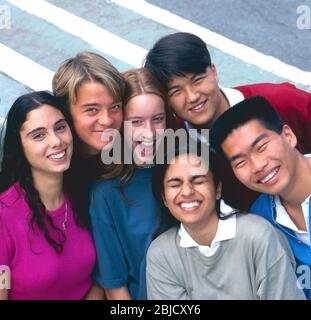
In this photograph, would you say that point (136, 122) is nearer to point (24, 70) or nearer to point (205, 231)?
point (205, 231)

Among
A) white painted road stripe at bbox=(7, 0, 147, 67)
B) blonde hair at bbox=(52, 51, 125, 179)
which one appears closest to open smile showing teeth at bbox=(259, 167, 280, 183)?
blonde hair at bbox=(52, 51, 125, 179)

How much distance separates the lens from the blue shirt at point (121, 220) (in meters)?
3.19

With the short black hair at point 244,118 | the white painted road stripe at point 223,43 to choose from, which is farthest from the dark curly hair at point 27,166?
the white painted road stripe at point 223,43

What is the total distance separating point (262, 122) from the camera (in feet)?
9.93

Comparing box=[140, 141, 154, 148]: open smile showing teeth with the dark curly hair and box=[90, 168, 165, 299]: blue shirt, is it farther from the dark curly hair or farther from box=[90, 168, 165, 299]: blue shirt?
the dark curly hair

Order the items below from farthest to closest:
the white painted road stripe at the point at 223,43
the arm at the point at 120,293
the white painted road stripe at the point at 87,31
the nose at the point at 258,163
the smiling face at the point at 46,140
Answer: the white painted road stripe at the point at 87,31 → the white painted road stripe at the point at 223,43 → the arm at the point at 120,293 → the smiling face at the point at 46,140 → the nose at the point at 258,163

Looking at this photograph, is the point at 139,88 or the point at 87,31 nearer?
the point at 139,88

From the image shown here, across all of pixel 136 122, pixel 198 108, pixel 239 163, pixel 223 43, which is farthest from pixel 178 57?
pixel 223 43

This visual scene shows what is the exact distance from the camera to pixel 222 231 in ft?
10.0

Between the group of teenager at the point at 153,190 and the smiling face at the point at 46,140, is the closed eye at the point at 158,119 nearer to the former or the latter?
the group of teenager at the point at 153,190

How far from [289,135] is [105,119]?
0.93 meters

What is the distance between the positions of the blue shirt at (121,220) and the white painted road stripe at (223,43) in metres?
2.29

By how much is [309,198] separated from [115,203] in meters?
0.99

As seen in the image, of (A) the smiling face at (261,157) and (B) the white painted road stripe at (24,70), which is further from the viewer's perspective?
(B) the white painted road stripe at (24,70)
